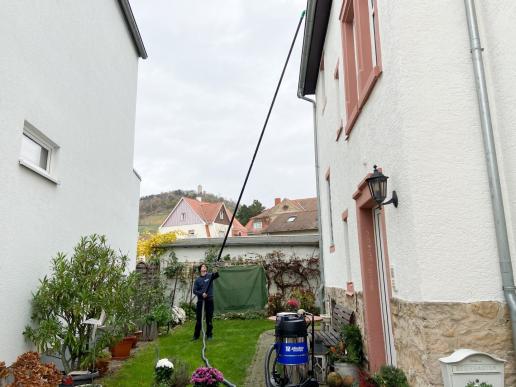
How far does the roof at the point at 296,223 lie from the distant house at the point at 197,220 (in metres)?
11.3

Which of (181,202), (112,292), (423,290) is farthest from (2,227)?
(181,202)

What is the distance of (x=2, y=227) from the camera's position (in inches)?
185

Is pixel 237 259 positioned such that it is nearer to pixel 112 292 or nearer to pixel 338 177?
pixel 338 177

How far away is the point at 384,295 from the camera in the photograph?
5418 millimetres

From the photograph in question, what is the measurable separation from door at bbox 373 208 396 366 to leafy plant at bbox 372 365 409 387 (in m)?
1.05

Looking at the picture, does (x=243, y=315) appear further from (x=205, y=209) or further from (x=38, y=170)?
(x=205, y=209)

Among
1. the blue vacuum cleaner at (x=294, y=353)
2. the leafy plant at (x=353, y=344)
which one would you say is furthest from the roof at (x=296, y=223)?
the blue vacuum cleaner at (x=294, y=353)

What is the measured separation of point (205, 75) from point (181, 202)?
35743 mm

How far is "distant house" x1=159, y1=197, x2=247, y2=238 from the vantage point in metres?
48.2

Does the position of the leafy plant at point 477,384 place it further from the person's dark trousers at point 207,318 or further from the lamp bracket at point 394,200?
the person's dark trousers at point 207,318

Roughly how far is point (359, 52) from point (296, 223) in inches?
1267

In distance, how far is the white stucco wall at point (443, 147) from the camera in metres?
3.45

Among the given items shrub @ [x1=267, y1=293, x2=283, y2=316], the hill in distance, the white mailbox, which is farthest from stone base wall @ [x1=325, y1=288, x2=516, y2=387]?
the hill in distance

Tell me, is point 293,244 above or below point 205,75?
below
